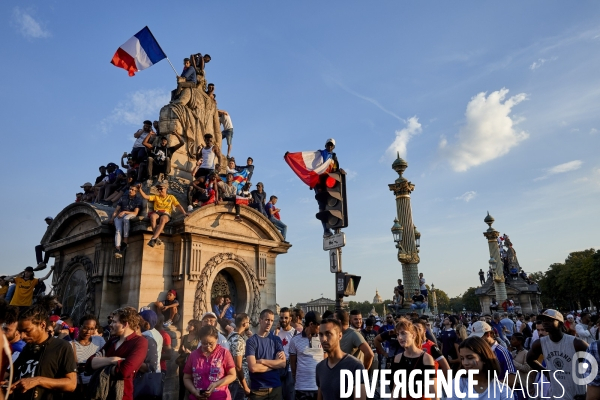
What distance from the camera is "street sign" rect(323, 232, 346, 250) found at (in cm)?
751

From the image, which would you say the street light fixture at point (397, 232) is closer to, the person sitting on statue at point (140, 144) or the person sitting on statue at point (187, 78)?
the person sitting on statue at point (187, 78)

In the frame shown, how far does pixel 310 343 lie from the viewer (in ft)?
18.9

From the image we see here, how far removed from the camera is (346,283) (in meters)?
7.23

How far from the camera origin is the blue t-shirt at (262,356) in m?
5.61

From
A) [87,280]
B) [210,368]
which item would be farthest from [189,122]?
[210,368]

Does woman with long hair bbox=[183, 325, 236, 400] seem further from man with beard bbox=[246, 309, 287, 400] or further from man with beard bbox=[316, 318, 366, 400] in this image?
man with beard bbox=[316, 318, 366, 400]

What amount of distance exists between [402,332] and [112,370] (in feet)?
9.99

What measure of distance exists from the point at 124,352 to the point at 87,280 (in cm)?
789

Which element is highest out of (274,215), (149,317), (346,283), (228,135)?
(228,135)

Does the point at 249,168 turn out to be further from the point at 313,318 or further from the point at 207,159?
the point at 313,318

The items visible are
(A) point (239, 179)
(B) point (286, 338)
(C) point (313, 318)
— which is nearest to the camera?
(C) point (313, 318)

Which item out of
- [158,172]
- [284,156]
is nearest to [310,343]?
[284,156]

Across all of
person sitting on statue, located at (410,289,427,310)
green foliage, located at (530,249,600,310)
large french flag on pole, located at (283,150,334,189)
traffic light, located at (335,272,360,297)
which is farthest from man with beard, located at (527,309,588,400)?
green foliage, located at (530,249,600,310)

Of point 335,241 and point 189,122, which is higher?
point 189,122
